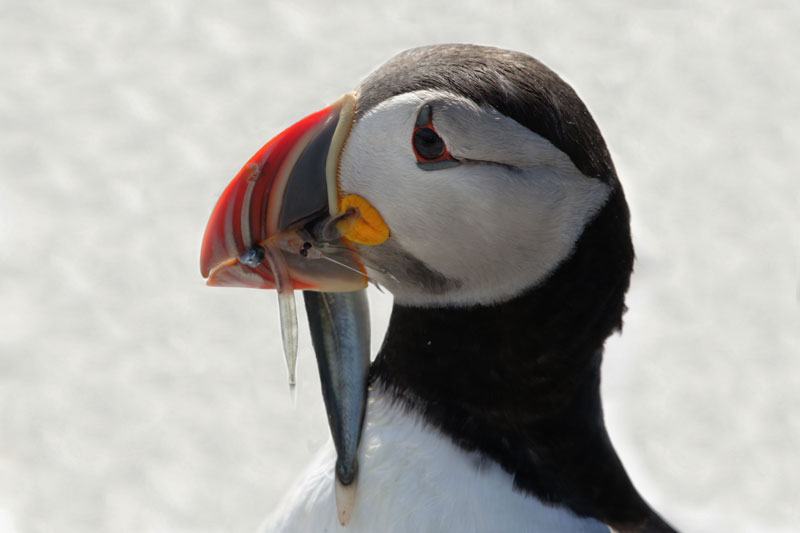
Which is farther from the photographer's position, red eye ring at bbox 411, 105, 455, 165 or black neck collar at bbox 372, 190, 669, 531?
black neck collar at bbox 372, 190, 669, 531

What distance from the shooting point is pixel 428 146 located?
2.30 m

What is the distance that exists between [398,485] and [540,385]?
44 cm

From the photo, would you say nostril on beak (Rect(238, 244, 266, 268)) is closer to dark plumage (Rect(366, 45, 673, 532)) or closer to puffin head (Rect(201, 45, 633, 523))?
puffin head (Rect(201, 45, 633, 523))

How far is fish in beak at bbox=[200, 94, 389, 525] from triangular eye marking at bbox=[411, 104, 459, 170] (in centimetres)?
19

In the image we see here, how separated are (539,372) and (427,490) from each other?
40 centimetres

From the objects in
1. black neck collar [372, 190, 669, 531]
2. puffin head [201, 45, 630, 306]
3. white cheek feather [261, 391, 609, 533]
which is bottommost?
white cheek feather [261, 391, 609, 533]

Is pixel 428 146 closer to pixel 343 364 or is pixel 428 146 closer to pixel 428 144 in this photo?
pixel 428 144

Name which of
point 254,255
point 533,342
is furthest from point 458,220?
point 254,255

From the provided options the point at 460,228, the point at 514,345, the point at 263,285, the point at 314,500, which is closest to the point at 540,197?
the point at 460,228

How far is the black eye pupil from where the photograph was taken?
230cm

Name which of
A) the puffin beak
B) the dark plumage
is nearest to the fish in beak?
the puffin beak

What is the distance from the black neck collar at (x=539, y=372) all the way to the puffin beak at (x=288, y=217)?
0.26 m

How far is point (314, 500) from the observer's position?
2.89 m

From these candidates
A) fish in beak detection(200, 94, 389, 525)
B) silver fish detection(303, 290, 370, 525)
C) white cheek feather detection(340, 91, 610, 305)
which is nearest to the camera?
white cheek feather detection(340, 91, 610, 305)
